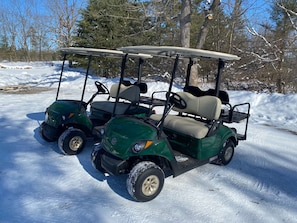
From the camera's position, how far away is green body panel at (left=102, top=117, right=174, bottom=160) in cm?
269

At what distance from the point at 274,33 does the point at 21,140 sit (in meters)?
11.4

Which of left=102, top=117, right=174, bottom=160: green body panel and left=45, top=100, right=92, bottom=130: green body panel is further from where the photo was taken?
left=45, top=100, right=92, bottom=130: green body panel

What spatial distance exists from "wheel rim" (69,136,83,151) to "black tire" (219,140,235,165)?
2.11 meters

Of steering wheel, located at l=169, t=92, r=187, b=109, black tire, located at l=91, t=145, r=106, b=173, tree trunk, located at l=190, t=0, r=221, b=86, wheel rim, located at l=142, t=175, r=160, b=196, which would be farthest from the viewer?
tree trunk, located at l=190, t=0, r=221, b=86

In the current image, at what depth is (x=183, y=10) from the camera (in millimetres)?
9195

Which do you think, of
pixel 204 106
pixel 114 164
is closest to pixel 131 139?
pixel 114 164

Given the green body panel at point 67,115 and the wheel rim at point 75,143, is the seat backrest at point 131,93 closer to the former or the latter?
the green body panel at point 67,115

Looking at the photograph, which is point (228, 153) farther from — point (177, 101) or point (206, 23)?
point (206, 23)

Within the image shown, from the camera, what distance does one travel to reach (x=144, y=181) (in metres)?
2.62

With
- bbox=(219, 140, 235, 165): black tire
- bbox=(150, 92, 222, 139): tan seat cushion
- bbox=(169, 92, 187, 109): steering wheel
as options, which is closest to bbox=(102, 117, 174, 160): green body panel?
bbox=(150, 92, 222, 139): tan seat cushion

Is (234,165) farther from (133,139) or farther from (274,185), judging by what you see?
(133,139)

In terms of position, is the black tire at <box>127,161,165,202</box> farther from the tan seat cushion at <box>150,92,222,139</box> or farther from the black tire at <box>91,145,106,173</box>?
the tan seat cushion at <box>150,92,222,139</box>

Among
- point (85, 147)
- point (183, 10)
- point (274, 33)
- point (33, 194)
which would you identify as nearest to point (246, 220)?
point (33, 194)

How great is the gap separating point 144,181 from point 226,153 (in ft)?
5.37
